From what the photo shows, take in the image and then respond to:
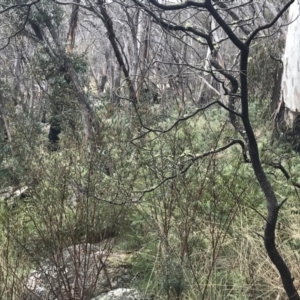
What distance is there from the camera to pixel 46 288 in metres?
3.24

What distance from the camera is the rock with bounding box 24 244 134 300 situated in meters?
3.11

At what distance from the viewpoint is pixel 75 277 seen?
10.5ft

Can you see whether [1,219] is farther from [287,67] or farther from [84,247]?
A: [287,67]

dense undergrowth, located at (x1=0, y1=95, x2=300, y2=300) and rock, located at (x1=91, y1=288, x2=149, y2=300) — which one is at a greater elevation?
dense undergrowth, located at (x1=0, y1=95, x2=300, y2=300)

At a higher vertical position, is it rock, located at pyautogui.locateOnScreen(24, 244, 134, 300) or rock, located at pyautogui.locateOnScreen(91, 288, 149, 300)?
rock, located at pyautogui.locateOnScreen(24, 244, 134, 300)

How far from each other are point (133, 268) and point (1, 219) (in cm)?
175

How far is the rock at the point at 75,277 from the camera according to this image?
311cm

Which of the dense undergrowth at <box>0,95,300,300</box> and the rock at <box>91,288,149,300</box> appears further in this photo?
the dense undergrowth at <box>0,95,300,300</box>

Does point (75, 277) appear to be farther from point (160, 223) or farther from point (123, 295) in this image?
point (160, 223)

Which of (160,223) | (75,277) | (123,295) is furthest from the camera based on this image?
(160,223)

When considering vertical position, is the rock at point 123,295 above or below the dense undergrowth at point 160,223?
below

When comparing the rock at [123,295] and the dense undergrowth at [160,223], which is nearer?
the rock at [123,295]

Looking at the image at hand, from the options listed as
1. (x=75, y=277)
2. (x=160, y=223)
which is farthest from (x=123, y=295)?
(x=160, y=223)

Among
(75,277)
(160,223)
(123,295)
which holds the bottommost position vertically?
(123,295)
